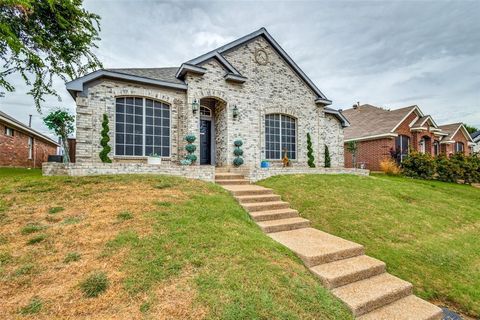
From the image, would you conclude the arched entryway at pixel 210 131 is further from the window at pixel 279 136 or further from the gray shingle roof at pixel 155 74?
the window at pixel 279 136

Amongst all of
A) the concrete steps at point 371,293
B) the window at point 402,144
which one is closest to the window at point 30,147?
the concrete steps at point 371,293

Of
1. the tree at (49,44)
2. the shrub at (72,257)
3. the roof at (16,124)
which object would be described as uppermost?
the tree at (49,44)

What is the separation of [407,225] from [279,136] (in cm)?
726

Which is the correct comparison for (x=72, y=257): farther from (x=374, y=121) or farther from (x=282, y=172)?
(x=374, y=121)

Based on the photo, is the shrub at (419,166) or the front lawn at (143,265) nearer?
the front lawn at (143,265)

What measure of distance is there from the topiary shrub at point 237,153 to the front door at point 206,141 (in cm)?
155

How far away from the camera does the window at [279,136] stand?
12.6 meters

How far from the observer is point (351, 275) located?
3.90 m

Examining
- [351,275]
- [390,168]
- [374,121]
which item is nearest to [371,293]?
[351,275]

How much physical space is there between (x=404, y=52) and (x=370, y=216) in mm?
13405

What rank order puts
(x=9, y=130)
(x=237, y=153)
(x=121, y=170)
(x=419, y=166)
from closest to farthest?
1. (x=121, y=170)
2. (x=237, y=153)
3. (x=419, y=166)
4. (x=9, y=130)

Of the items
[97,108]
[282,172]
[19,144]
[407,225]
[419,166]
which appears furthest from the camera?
[19,144]

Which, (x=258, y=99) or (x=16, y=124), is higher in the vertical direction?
(x=258, y=99)

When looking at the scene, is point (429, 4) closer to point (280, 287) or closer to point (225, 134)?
point (225, 134)
